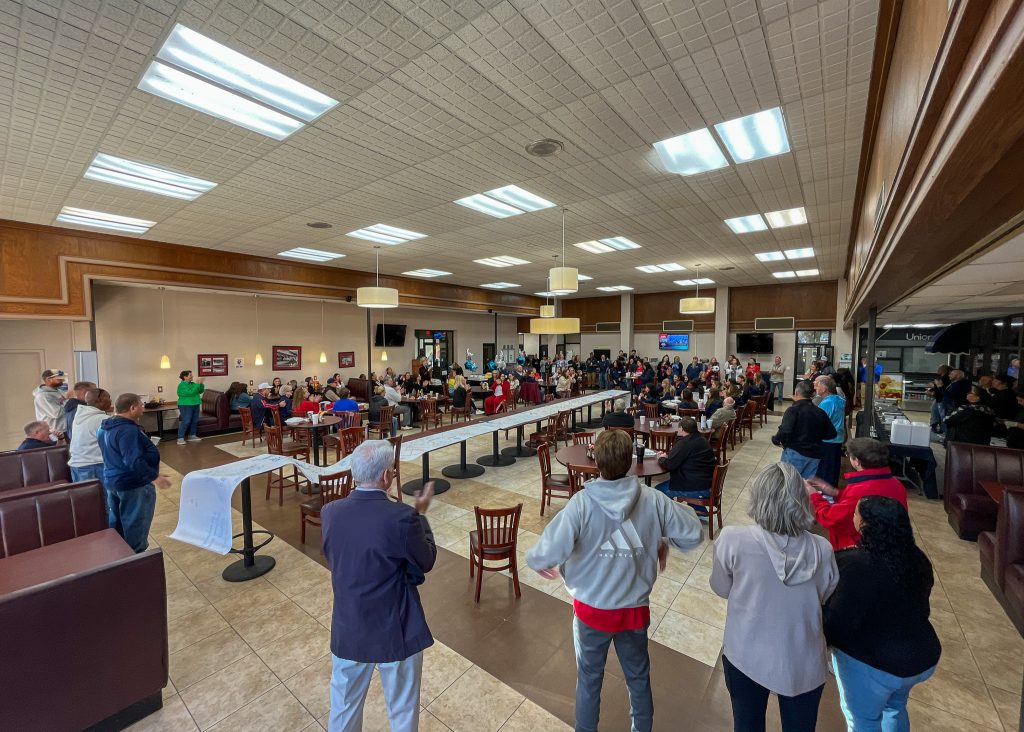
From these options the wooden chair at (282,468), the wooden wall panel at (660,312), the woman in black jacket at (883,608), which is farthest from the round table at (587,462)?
the wooden wall panel at (660,312)

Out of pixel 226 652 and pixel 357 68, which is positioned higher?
pixel 357 68

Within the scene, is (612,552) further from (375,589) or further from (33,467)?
(33,467)

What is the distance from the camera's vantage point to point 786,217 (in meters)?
6.27

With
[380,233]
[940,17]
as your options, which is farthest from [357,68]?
[380,233]

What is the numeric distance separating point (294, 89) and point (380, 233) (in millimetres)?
4065

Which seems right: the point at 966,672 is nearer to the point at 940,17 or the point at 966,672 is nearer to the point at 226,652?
the point at 940,17

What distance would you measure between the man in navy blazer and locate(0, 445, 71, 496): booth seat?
4.64 m

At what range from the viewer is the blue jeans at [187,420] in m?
8.41

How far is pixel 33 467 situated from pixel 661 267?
11.1m

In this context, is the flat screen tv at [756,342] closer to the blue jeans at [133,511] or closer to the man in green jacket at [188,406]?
the man in green jacket at [188,406]

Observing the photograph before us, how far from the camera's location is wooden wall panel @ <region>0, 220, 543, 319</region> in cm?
597

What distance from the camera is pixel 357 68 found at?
2.78m

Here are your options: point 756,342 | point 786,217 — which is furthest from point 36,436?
point 756,342

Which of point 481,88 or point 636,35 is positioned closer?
point 636,35
